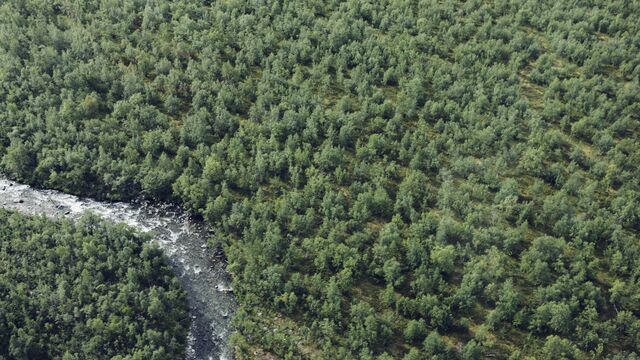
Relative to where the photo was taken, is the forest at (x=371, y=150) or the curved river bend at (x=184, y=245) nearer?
the forest at (x=371, y=150)

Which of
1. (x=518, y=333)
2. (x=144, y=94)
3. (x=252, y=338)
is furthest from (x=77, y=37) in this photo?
(x=518, y=333)

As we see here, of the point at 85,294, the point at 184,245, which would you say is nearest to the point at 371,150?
the point at 184,245

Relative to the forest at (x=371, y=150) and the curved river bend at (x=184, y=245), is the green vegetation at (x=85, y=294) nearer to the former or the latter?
the curved river bend at (x=184, y=245)

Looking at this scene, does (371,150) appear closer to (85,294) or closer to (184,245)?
(184,245)

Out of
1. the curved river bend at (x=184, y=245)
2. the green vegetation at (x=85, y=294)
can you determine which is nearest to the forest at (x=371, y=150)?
the curved river bend at (x=184, y=245)

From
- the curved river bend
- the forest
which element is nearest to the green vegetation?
the curved river bend

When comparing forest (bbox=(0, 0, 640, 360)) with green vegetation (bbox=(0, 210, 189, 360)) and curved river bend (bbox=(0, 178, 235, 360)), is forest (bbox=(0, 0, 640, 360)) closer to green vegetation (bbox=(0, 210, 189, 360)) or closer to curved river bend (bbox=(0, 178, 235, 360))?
curved river bend (bbox=(0, 178, 235, 360))

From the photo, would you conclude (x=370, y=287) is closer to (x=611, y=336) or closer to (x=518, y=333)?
(x=518, y=333)
